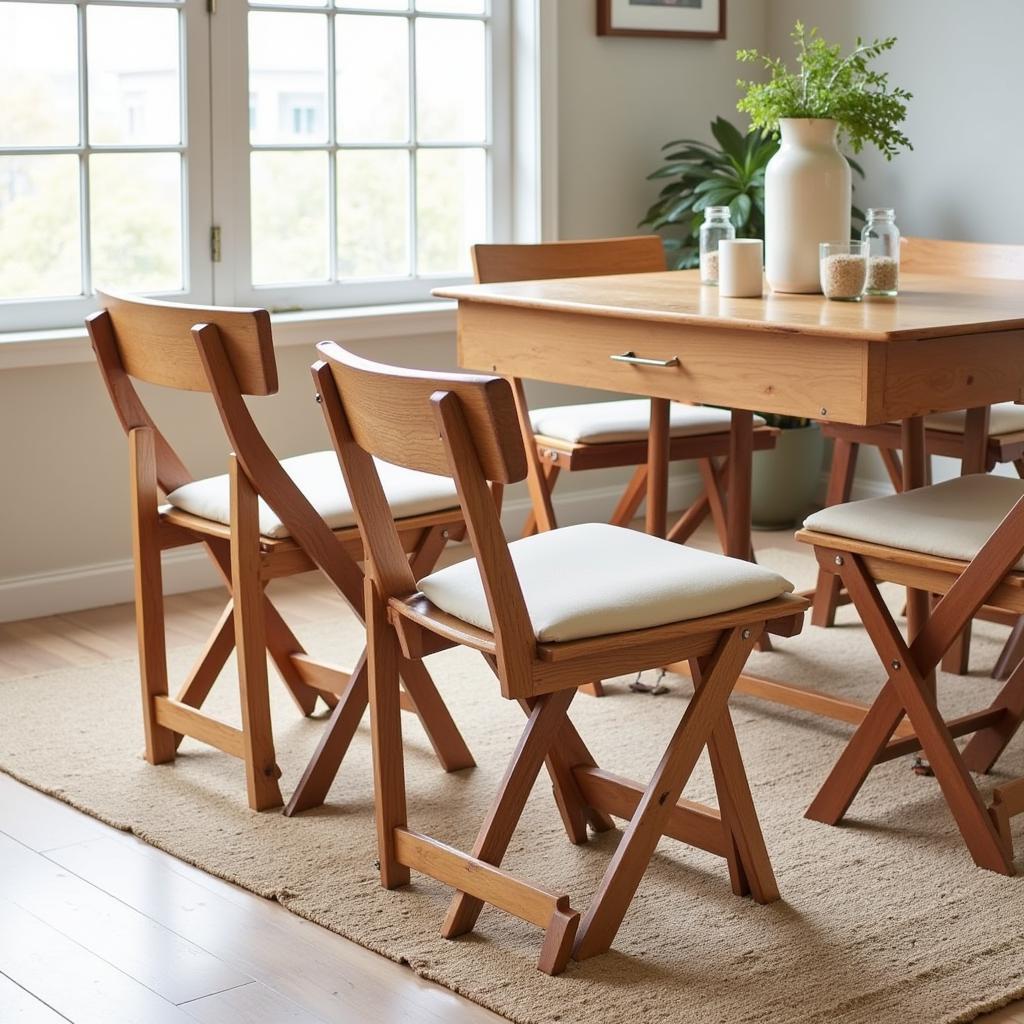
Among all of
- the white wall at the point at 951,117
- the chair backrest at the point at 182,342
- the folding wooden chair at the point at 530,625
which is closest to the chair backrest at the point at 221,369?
the chair backrest at the point at 182,342

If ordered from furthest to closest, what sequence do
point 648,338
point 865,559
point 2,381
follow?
point 2,381
point 648,338
point 865,559

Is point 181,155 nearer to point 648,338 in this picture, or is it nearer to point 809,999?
point 648,338

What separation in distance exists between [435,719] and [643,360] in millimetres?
749

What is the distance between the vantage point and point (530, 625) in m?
2.06

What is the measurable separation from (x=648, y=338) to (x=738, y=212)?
219cm

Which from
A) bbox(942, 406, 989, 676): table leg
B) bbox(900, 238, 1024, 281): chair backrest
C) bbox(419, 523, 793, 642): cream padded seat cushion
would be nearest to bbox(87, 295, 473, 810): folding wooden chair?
bbox(419, 523, 793, 642): cream padded seat cushion

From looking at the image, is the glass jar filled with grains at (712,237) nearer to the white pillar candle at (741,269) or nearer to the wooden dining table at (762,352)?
the wooden dining table at (762,352)

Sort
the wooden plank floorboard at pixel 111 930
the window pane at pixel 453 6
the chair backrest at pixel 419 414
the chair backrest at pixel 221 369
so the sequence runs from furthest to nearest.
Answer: the window pane at pixel 453 6 < the chair backrest at pixel 221 369 < the wooden plank floorboard at pixel 111 930 < the chair backrest at pixel 419 414

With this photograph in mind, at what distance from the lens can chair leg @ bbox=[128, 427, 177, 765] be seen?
2900mm

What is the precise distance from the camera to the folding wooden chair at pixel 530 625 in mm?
2023

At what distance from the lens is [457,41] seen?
4836mm

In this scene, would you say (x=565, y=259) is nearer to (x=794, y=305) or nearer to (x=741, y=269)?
(x=741, y=269)

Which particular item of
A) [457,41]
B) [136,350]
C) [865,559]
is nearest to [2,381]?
[136,350]

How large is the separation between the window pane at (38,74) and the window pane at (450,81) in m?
1.09
